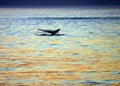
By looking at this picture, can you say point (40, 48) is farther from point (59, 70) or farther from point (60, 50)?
point (59, 70)

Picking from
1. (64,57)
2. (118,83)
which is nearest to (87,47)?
(64,57)

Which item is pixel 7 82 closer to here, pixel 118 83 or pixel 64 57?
pixel 118 83

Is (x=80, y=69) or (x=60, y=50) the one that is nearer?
(x=80, y=69)

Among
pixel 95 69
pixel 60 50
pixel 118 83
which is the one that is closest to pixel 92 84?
pixel 118 83

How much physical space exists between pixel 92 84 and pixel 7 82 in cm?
329

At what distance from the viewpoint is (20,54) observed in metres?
24.8

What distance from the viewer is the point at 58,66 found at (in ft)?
65.5

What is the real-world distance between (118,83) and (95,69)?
304 cm

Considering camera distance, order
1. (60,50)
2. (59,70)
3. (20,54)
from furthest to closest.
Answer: (60,50), (20,54), (59,70)

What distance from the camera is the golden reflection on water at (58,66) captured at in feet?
54.5

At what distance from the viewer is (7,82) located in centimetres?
1633

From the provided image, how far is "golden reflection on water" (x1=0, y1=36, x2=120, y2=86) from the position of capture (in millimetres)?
16609

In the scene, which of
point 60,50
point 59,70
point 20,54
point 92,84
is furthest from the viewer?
point 60,50

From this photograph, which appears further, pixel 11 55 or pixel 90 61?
pixel 11 55
